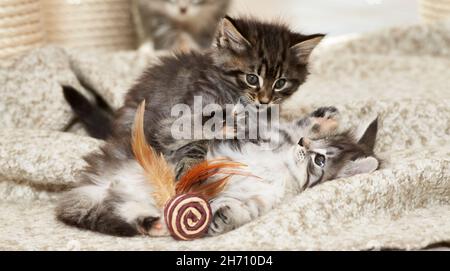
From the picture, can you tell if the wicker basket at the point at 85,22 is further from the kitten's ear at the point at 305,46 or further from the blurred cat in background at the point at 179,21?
the kitten's ear at the point at 305,46

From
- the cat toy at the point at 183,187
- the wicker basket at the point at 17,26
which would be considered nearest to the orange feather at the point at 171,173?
the cat toy at the point at 183,187

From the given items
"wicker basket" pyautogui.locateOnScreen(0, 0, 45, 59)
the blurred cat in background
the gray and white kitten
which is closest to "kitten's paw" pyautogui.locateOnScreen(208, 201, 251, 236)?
the gray and white kitten

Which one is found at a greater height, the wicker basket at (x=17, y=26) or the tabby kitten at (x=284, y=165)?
the wicker basket at (x=17, y=26)

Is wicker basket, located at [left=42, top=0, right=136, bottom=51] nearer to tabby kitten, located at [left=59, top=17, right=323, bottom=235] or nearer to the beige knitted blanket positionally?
the beige knitted blanket

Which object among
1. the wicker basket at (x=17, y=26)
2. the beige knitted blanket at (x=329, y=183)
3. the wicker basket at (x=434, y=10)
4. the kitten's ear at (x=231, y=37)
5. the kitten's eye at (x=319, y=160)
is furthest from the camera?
the wicker basket at (x=434, y=10)

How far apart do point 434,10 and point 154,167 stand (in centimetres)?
224

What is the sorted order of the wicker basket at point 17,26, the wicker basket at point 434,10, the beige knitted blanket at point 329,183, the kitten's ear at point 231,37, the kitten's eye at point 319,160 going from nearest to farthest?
the beige knitted blanket at point 329,183, the kitten's eye at point 319,160, the kitten's ear at point 231,37, the wicker basket at point 17,26, the wicker basket at point 434,10

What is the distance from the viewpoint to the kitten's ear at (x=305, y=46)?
1732 millimetres

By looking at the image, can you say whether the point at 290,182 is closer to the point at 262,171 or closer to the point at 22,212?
the point at 262,171

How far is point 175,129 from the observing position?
5.32 ft

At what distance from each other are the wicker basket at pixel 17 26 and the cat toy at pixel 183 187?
1.36 metres

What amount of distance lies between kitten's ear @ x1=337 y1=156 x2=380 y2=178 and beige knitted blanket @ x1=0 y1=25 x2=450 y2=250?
4 centimetres

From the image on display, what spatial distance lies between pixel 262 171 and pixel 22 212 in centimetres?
61
